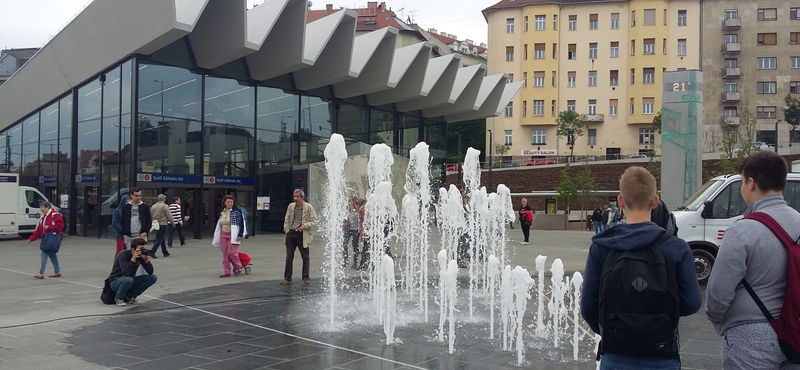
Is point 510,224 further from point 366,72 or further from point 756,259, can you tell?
point 756,259

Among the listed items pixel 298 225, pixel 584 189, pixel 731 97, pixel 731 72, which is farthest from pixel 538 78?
pixel 298 225

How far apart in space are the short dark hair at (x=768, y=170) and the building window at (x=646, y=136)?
69.5 metres

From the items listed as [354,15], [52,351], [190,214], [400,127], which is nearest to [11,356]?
[52,351]

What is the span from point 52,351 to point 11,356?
0.40m

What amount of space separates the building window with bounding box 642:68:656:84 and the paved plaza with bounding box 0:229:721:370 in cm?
6285

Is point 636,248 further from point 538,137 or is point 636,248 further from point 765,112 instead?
point 765,112

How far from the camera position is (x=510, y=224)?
4203cm

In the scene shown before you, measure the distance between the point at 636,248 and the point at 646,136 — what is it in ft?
233

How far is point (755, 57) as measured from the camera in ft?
226

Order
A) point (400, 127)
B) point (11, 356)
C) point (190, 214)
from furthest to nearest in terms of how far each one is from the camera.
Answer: point (400, 127), point (190, 214), point (11, 356)

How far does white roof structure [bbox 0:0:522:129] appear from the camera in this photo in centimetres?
2244

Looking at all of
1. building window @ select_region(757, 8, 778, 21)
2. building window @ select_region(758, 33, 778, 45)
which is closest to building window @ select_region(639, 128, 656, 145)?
building window @ select_region(758, 33, 778, 45)

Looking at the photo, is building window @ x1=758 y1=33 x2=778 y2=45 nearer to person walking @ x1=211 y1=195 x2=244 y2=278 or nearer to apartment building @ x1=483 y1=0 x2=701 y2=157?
apartment building @ x1=483 y1=0 x2=701 y2=157

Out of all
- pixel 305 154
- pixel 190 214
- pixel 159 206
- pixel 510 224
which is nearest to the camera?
pixel 159 206
